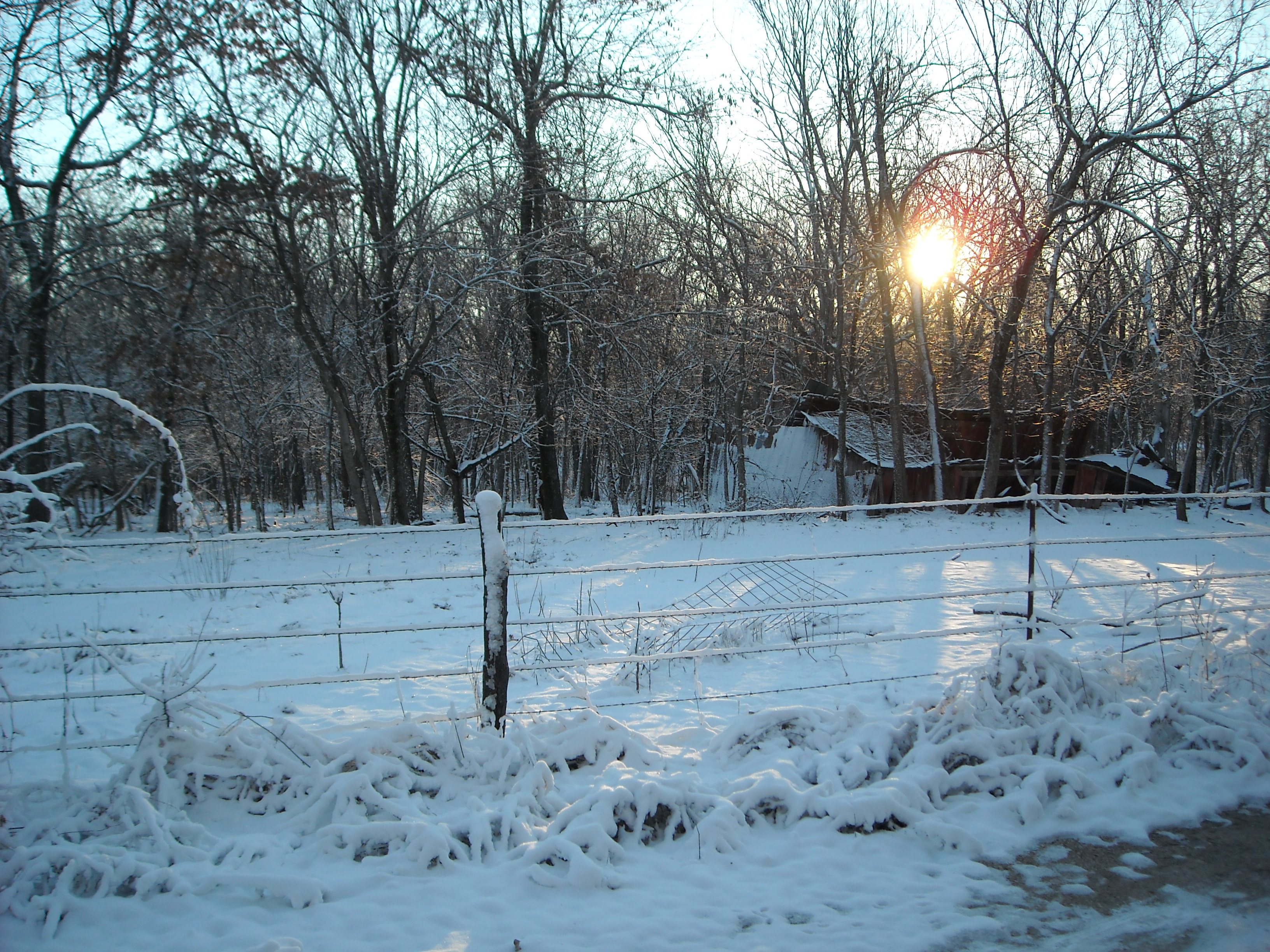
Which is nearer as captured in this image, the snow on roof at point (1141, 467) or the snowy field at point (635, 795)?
the snowy field at point (635, 795)

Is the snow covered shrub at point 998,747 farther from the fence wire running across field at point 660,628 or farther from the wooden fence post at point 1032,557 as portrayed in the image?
the wooden fence post at point 1032,557

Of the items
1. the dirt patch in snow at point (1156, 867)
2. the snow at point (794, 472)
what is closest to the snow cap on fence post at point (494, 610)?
the dirt patch in snow at point (1156, 867)

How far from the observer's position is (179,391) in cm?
1559

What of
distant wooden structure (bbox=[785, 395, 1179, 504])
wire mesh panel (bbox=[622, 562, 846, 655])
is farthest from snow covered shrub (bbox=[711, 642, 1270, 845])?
distant wooden structure (bbox=[785, 395, 1179, 504])

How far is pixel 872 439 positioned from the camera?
22.1 meters

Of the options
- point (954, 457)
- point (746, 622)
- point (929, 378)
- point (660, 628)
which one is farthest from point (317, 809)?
point (954, 457)

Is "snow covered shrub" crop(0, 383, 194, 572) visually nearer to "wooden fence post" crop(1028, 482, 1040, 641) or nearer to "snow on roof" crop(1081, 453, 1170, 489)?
"wooden fence post" crop(1028, 482, 1040, 641)

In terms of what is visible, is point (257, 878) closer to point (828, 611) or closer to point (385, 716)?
point (385, 716)

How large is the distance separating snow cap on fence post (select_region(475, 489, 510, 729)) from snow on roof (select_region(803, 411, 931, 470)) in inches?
676

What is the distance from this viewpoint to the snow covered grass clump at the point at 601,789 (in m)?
3.26

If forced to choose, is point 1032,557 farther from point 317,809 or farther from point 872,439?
point 872,439

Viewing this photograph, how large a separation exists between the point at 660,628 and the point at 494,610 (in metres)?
3.61

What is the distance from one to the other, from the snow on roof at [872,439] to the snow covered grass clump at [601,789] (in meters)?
16.2

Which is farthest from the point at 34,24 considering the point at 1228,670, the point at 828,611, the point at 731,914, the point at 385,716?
the point at 1228,670
